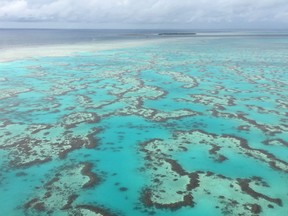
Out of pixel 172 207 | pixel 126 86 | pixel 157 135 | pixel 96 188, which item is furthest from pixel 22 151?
pixel 126 86

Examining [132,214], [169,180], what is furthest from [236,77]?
[132,214]

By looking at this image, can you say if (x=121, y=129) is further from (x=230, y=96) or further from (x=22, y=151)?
(x=230, y=96)

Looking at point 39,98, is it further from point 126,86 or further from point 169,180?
point 169,180

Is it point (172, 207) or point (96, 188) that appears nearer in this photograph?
point (172, 207)

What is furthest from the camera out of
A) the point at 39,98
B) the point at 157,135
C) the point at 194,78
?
the point at 194,78

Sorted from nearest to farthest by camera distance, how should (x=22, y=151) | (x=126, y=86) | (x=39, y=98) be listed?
(x=22, y=151) → (x=39, y=98) → (x=126, y=86)

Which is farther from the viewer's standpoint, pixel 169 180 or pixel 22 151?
pixel 22 151
